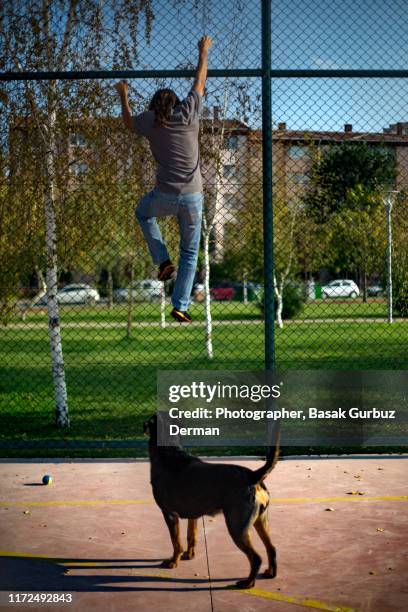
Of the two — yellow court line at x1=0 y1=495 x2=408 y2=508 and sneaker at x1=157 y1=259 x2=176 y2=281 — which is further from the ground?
sneaker at x1=157 y1=259 x2=176 y2=281

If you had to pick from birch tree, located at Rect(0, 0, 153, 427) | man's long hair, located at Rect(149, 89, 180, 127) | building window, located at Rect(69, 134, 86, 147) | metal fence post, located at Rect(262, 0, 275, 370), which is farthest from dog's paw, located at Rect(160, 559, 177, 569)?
building window, located at Rect(69, 134, 86, 147)

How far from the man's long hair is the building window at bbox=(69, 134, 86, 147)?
13.2 feet

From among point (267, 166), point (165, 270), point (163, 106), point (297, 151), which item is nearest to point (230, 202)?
point (297, 151)

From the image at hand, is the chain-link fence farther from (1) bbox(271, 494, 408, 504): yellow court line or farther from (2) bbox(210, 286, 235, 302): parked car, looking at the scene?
(2) bbox(210, 286, 235, 302): parked car

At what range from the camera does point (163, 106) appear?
5352 millimetres

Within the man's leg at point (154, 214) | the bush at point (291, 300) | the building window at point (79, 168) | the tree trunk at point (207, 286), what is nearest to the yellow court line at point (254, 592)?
the man's leg at point (154, 214)

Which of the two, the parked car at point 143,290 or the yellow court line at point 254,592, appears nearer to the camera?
the yellow court line at point 254,592

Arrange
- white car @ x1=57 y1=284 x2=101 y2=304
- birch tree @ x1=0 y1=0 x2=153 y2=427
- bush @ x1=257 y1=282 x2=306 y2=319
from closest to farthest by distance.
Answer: birch tree @ x1=0 y1=0 x2=153 y2=427, white car @ x1=57 y1=284 x2=101 y2=304, bush @ x1=257 y1=282 x2=306 y2=319

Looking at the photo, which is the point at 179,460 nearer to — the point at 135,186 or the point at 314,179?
the point at 135,186

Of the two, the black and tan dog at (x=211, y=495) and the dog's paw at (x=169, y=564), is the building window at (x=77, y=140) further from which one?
the dog's paw at (x=169, y=564)

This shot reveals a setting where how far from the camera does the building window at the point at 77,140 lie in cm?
923

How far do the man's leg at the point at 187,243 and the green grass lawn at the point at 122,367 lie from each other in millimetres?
2089

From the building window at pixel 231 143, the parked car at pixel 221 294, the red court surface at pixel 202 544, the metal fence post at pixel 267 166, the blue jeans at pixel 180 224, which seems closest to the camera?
the red court surface at pixel 202 544

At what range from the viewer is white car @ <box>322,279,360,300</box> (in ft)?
35.9
